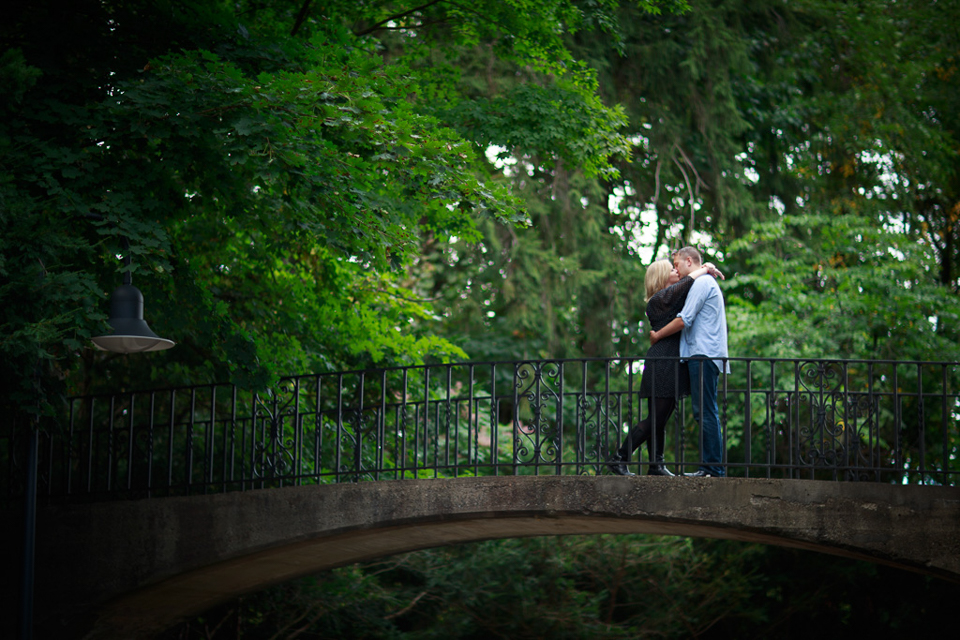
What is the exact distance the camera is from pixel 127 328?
25.3 feet

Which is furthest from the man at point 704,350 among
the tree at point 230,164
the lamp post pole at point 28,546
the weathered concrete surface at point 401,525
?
the lamp post pole at point 28,546

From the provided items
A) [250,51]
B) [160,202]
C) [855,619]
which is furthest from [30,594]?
[855,619]

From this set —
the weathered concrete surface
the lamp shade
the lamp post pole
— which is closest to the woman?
the weathered concrete surface

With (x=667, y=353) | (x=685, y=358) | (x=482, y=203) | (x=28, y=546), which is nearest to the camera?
(x=28, y=546)

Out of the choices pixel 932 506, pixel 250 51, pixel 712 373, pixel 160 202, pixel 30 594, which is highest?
pixel 250 51

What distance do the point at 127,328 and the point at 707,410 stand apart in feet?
14.7

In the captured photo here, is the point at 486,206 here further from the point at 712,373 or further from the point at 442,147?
the point at 712,373

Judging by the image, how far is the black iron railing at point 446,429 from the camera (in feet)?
27.1

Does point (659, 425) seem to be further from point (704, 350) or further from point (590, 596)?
point (590, 596)

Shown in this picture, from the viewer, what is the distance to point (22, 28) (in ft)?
31.8

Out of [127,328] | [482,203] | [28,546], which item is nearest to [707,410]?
[482,203]

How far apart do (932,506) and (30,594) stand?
690 centimetres

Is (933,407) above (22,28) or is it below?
below

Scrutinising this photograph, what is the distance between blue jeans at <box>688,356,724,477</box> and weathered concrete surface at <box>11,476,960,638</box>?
286 mm
